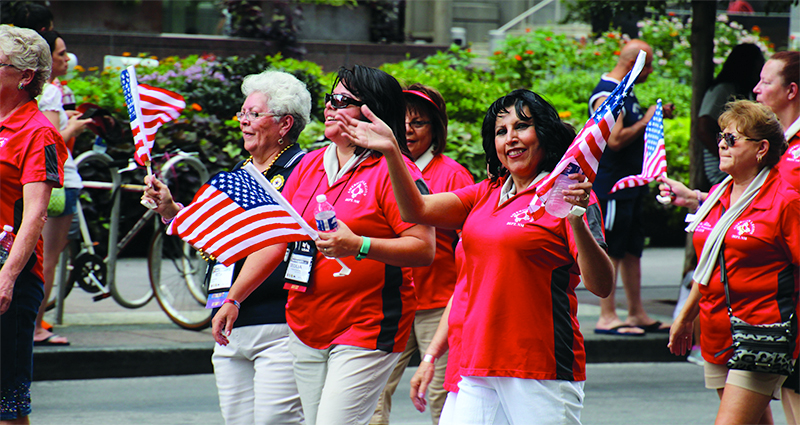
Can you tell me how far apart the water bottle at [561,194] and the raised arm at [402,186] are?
2.01 ft

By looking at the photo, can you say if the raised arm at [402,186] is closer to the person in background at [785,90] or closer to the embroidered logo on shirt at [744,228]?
the embroidered logo on shirt at [744,228]

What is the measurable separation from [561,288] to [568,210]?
0.42 metres

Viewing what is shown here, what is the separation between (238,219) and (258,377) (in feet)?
2.43

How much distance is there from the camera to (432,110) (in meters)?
5.17

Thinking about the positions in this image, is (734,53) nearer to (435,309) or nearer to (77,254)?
(435,309)

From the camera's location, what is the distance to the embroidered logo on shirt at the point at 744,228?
4062 millimetres

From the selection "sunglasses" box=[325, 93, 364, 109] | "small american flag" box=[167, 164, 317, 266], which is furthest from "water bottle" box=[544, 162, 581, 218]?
"sunglasses" box=[325, 93, 364, 109]

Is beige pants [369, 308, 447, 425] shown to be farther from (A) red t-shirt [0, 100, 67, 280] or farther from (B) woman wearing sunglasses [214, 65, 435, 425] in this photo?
(A) red t-shirt [0, 100, 67, 280]

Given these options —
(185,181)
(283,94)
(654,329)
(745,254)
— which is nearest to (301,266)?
(283,94)

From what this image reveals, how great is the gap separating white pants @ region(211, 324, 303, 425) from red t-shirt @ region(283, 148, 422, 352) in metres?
0.22

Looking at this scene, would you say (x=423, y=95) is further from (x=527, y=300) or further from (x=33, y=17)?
(x=33, y=17)

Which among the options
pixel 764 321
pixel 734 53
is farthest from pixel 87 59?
pixel 764 321

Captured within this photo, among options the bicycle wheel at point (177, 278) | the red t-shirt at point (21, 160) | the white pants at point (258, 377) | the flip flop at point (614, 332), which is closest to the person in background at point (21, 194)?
the red t-shirt at point (21, 160)

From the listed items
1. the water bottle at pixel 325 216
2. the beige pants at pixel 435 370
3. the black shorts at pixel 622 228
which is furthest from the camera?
the black shorts at pixel 622 228
